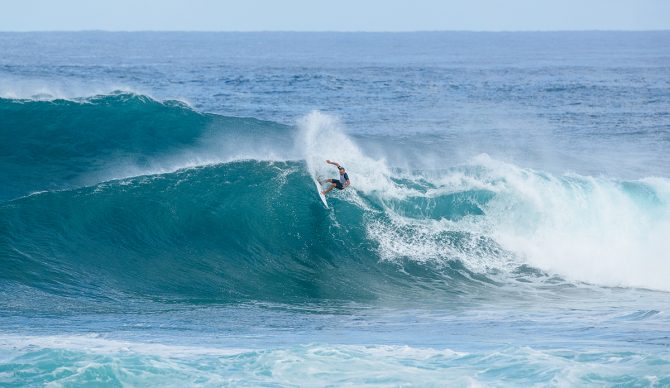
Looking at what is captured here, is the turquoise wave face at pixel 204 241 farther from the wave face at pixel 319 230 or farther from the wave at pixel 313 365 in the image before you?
the wave at pixel 313 365

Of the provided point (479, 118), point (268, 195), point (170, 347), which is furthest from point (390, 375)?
point (479, 118)

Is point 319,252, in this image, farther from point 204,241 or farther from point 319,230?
point 204,241

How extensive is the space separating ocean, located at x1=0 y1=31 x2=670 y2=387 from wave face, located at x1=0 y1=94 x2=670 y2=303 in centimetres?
6

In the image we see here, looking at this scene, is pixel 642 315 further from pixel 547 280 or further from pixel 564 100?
pixel 564 100

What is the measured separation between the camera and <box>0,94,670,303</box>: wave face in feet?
52.7

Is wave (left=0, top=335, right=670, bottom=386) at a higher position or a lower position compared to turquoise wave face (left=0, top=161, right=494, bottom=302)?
lower

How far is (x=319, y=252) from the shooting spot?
17.7m

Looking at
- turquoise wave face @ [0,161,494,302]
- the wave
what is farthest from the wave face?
the wave

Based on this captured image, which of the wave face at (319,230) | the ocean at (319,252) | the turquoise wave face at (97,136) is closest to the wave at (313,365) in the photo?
the ocean at (319,252)

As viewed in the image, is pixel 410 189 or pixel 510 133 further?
pixel 510 133

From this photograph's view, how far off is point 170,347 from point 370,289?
521 cm

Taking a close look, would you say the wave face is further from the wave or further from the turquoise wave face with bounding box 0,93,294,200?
the wave

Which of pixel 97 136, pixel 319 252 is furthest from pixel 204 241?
pixel 97 136

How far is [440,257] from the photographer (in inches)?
687
